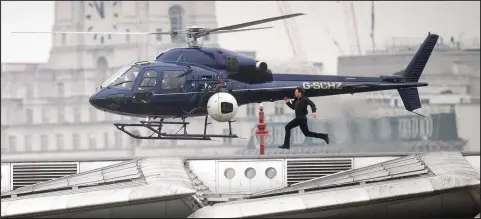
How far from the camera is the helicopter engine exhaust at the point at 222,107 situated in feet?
187

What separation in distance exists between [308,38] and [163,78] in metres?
141

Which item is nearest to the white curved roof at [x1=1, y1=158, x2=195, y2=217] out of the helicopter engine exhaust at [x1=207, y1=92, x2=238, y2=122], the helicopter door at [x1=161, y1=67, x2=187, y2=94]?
the helicopter engine exhaust at [x1=207, y1=92, x2=238, y2=122]

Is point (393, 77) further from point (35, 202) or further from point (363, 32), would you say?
point (363, 32)

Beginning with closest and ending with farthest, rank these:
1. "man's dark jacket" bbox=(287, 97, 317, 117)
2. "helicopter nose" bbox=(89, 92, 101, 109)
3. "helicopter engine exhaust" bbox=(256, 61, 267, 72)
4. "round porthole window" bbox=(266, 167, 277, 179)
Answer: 1. "man's dark jacket" bbox=(287, 97, 317, 117)
2. "helicopter nose" bbox=(89, 92, 101, 109)
3. "round porthole window" bbox=(266, 167, 277, 179)
4. "helicopter engine exhaust" bbox=(256, 61, 267, 72)

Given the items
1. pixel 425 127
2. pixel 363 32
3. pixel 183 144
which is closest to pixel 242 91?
pixel 425 127

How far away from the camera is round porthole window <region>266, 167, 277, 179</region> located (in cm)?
5784

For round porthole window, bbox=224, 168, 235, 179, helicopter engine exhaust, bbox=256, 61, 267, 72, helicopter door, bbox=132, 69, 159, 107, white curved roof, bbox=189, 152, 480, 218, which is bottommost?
white curved roof, bbox=189, 152, 480, 218

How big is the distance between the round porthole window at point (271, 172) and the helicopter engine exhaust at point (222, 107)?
1.97 meters

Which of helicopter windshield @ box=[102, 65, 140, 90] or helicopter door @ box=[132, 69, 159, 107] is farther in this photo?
helicopter windshield @ box=[102, 65, 140, 90]

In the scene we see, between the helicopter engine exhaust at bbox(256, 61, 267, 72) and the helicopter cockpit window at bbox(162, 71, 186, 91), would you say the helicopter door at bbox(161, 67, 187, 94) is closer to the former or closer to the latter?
the helicopter cockpit window at bbox(162, 71, 186, 91)

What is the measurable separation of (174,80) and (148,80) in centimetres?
75

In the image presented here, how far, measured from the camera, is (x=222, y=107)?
Answer: 5697 centimetres

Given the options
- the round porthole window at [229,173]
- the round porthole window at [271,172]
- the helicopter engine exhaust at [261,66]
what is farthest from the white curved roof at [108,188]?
the helicopter engine exhaust at [261,66]

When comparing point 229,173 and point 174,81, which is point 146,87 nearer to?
point 174,81
